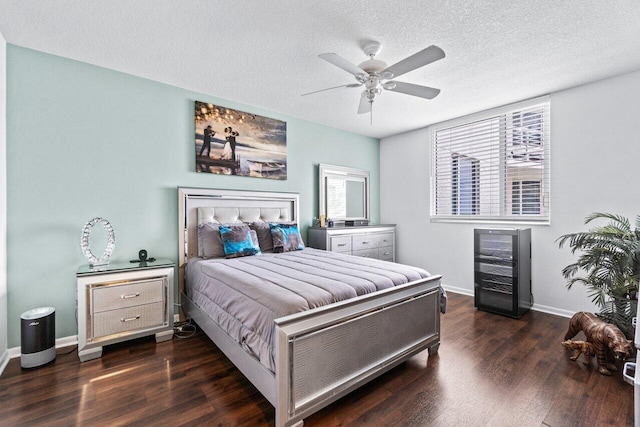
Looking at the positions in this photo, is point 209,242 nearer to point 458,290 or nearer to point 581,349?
point 581,349

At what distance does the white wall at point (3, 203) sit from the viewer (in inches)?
90.2

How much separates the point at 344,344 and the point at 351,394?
436 mm

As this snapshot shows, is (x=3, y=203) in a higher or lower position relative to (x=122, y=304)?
higher

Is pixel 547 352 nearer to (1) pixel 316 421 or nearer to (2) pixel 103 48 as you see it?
(1) pixel 316 421

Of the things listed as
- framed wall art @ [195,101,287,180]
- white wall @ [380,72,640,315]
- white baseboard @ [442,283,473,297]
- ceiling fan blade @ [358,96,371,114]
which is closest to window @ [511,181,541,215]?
white wall @ [380,72,640,315]

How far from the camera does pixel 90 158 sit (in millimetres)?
2770

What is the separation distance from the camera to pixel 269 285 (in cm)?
199

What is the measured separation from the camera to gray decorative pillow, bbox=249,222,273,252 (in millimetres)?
3516

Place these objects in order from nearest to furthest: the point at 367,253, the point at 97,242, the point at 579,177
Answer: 1. the point at 97,242
2. the point at 579,177
3. the point at 367,253

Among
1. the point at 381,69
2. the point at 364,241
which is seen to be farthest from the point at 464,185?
the point at 381,69

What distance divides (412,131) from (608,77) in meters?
2.46

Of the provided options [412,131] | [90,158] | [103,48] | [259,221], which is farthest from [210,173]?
[412,131]

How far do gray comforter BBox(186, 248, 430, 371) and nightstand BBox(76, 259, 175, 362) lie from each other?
0.31 metres

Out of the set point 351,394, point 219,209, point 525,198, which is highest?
point 525,198
